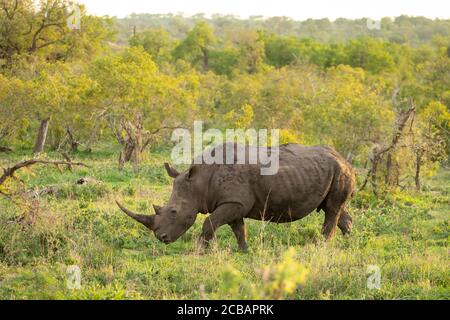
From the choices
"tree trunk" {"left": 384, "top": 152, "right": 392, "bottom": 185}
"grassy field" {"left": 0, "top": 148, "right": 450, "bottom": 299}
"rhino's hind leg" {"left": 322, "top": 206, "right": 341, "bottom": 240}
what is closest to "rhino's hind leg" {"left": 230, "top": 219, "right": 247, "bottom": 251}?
"grassy field" {"left": 0, "top": 148, "right": 450, "bottom": 299}

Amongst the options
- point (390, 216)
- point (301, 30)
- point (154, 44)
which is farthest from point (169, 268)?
point (301, 30)

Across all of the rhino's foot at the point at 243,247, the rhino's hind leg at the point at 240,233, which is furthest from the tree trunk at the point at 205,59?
the rhino's foot at the point at 243,247

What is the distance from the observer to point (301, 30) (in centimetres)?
9769

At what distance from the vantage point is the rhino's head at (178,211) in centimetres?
948

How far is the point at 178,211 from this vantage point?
9547 mm

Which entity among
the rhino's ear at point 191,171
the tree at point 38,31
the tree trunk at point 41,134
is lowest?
the tree trunk at point 41,134

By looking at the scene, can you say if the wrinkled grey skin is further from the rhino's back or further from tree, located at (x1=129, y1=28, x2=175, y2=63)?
tree, located at (x1=129, y1=28, x2=175, y2=63)

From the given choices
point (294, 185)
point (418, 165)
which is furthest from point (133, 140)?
point (294, 185)

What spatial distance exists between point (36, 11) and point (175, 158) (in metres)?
10.0

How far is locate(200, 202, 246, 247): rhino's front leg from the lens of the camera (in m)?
9.60

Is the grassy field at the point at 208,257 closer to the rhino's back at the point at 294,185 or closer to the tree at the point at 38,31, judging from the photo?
the rhino's back at the point at 294,185

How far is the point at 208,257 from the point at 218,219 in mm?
652

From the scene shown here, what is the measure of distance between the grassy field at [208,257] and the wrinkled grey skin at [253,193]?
390 millimetres

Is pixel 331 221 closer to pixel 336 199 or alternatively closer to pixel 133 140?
pixel 336 199
